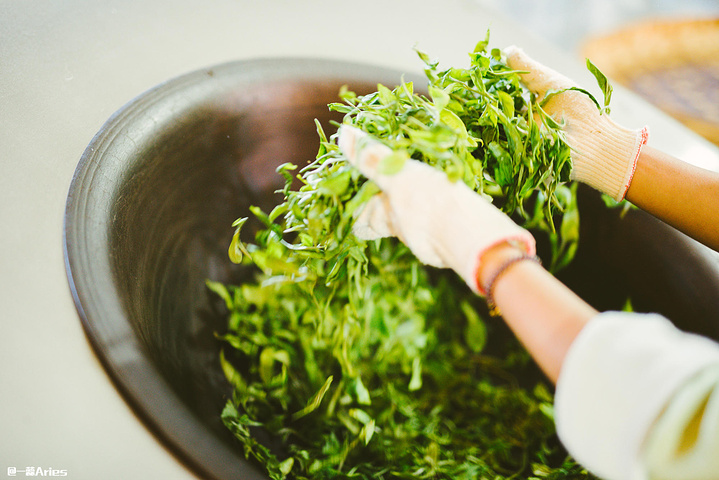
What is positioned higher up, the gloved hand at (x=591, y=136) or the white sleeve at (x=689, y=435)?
the gloved hand at (x=591, y=136)

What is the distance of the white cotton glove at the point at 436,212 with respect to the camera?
0.48m

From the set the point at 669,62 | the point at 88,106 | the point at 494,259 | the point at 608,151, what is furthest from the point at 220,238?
the point at 669,62

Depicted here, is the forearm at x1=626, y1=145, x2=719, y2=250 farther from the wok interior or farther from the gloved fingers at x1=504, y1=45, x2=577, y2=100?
the gloved fingers at x1=504, y1=45, x2=577, y2=100

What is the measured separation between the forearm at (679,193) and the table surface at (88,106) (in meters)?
0.34

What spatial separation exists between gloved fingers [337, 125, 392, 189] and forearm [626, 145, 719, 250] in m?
0.47

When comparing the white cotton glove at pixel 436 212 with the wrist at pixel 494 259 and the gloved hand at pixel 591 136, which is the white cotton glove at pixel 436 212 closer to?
the wrist at pixel 494 259

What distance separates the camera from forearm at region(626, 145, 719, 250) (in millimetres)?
705

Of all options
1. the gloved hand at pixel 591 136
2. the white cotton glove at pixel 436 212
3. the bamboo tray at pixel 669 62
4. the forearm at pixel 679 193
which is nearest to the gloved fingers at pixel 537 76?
the gloved hand at pixel 591 136

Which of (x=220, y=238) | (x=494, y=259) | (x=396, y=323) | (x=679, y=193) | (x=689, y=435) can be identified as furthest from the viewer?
(x=396, y=323)

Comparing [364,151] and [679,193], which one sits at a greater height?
[364,151]

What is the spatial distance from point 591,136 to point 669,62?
1778mm

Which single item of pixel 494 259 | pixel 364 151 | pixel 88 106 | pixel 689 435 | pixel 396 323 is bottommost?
pixel 396 323

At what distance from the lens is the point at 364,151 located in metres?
0.50

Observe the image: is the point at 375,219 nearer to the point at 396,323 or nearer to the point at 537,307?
the point at 537,307
